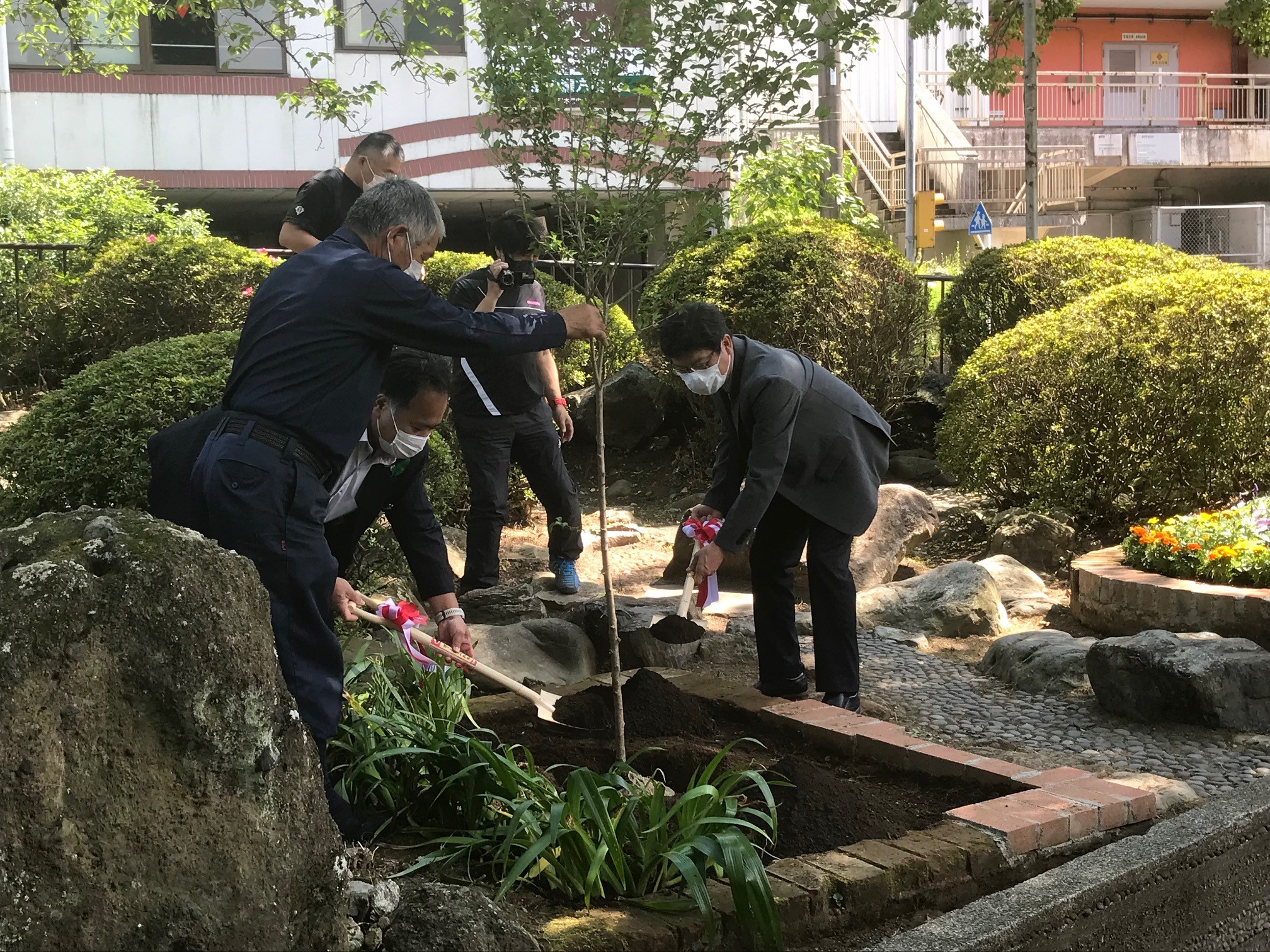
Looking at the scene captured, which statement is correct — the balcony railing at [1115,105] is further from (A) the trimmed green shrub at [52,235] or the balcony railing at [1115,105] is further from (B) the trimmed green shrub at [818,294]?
(A) the trimmed green shrub at [52,235]

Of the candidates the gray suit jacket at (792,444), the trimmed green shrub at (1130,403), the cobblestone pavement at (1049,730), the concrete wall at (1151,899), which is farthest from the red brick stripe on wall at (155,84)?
the concrete wall at (1151,899)

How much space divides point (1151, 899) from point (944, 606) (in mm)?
3368

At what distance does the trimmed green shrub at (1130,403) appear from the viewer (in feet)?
24.2

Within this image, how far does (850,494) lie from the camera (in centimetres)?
468

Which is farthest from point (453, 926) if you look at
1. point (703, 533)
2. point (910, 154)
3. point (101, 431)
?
point (910, 154)

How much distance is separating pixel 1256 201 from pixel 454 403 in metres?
26.1

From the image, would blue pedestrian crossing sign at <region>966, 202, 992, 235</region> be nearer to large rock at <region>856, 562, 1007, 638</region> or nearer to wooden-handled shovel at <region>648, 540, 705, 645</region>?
large rock at <region>856, 562, 1007, 638</region>

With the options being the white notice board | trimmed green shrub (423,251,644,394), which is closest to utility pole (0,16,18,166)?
trimmed green shrub (423,251,644,394)

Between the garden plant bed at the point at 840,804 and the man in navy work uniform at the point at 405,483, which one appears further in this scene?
the man in navy work uniform at the point at 405,483

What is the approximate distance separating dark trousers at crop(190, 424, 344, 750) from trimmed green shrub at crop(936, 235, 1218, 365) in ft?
25.4

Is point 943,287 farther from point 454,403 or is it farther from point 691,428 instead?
Result: point 454,403

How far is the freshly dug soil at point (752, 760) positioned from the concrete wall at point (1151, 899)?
46 cm

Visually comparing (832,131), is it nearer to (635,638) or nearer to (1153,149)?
(635,638)

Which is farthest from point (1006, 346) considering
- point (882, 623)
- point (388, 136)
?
point (388, 136)
